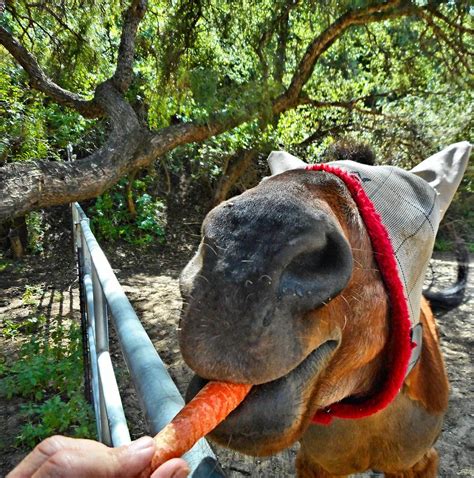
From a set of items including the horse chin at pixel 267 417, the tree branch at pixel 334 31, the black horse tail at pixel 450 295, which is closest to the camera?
the horse chin at pixel 267 417

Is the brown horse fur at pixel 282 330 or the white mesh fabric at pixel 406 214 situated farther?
the white mesh fabric at pixel 406 214

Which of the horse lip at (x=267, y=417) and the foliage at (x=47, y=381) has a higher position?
the horse lip at (x=267, y=417)

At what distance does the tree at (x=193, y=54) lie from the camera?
6.17 m

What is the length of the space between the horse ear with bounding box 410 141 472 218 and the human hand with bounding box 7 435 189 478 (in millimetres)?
1449

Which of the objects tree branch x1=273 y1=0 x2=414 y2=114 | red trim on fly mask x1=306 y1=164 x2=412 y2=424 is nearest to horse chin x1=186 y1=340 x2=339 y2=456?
red trim on fly mask x1=306 y1=164 x2=412 y2=424

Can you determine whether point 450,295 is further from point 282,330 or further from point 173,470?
point 173,470

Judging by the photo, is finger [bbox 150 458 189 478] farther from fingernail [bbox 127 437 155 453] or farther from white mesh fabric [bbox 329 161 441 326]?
white mesh fabric [bbox 329 161 441 326]

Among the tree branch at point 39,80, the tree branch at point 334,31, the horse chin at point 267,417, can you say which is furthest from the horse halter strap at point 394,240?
the tree branch at point 39,80

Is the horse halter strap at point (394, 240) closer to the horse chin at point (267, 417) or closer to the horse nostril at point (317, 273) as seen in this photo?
the horse nostril at point (317, 273)

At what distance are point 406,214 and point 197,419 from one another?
958mm

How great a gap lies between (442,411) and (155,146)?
542 cm

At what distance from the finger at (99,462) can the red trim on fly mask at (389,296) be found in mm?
864

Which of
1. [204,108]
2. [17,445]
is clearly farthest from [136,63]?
[17,445]

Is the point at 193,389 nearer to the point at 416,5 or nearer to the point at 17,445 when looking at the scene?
the point at 17,445
